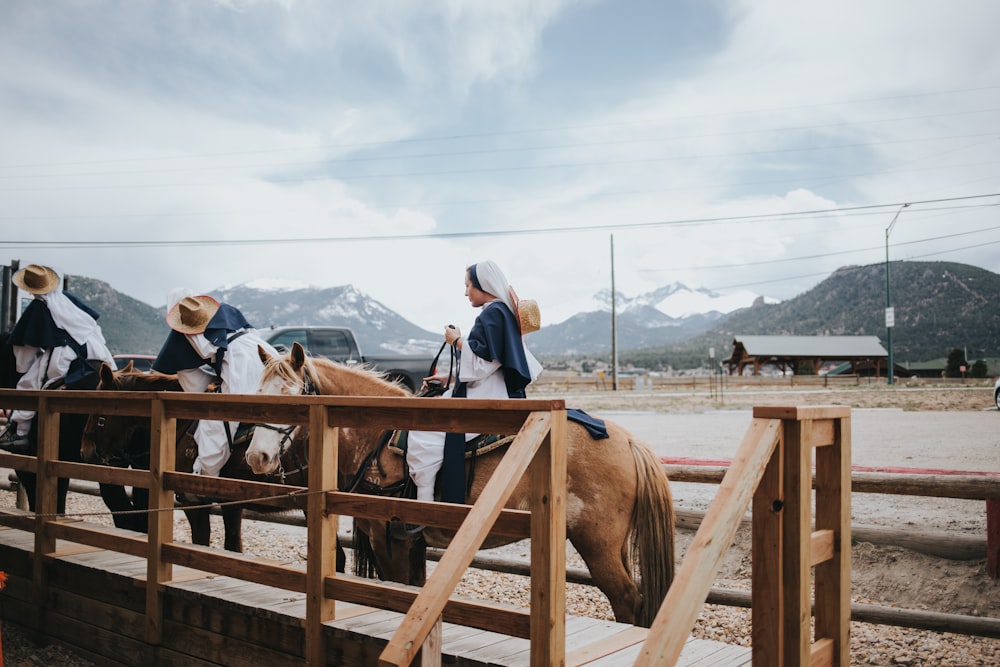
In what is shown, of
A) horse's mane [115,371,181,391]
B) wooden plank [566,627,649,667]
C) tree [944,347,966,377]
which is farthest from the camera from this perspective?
tree [944,347,966,377]

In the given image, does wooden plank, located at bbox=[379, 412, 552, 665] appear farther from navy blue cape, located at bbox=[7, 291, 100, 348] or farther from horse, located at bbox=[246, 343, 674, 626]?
navy blue cape, located at bbox=[7, 291, 100, 348]

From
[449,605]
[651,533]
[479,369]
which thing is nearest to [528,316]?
[479,369]

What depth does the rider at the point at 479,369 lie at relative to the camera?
13.8 feet

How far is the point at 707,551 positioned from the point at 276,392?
3.34 m

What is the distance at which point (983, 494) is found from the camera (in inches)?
187

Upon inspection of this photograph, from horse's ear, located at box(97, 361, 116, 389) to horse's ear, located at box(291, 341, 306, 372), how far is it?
213 centimetres

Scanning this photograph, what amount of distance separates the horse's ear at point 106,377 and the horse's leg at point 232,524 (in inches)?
62.0

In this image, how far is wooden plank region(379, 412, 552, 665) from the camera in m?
2.23

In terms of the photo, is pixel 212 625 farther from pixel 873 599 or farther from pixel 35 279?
pixel 873 599

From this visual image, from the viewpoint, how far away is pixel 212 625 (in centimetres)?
404

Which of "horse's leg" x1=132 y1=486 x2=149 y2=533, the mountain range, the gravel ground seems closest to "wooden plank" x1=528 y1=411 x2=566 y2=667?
the gravel ground

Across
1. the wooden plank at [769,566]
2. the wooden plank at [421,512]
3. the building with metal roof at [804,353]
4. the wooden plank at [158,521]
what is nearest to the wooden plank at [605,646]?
the wooden plank at [421,512]

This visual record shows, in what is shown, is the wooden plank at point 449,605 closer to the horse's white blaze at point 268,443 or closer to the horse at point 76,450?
the horse's white blaze at point 268,443

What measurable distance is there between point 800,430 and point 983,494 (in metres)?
3.26
